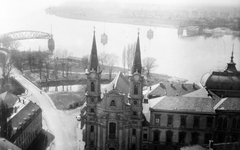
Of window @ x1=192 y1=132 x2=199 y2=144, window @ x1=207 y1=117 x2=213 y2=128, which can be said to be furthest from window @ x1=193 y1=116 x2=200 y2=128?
window @ x1=207 y1=117 x2=213 y2=128

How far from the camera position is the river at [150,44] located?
194ft

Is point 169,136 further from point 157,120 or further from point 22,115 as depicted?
point 22,115

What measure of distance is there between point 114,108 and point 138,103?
8.03 ft

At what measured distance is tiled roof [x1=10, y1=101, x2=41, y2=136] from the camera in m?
27.2

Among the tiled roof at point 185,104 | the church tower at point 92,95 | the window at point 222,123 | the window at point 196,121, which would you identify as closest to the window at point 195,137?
the window at point 196,121

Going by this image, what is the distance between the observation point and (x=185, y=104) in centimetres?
2841

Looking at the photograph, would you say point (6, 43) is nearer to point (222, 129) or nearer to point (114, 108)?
point (114, 108)

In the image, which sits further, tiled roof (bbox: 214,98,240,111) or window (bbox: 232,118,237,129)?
window (bbox: 232,118,237,129)

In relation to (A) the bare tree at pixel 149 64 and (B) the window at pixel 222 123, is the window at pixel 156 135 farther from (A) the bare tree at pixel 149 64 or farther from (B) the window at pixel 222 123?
(A) the bare tree at pixel 149 64

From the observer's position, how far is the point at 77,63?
70.9 meters

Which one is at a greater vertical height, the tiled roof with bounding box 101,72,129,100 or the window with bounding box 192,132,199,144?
the tiled roof with bounding box 101,72,129,100

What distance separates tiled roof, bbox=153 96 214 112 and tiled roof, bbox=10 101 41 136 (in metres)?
13.2

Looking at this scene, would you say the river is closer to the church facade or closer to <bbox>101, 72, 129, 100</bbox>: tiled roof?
<bbox>101, 72, 129, 100</bbox>: tiled roof

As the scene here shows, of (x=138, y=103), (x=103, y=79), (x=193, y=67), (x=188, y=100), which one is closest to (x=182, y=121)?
(x=188, y=100)
